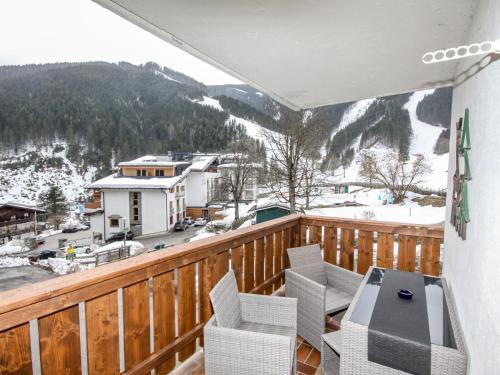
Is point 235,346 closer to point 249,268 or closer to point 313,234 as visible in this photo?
point 249,268

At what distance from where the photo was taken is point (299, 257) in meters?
2.76

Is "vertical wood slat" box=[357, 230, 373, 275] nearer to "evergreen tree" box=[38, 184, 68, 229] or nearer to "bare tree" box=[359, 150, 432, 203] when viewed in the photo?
"bare tree" box=[359, 150, 432, 203]

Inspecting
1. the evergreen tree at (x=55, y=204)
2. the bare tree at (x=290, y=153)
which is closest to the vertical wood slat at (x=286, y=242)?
the bare tree at (x=290, y=153)

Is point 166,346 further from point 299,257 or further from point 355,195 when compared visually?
point 355,195

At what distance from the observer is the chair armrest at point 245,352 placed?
1.46 metres

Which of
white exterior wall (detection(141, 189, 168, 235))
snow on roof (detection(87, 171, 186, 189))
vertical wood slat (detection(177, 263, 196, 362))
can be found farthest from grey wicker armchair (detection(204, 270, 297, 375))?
white exterior wall (detection(141, 189, 168, 235))

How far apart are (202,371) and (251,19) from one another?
7.37ft

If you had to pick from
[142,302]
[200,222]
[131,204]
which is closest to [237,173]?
[200,222]

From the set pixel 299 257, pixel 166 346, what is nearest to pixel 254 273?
pixel 299 257

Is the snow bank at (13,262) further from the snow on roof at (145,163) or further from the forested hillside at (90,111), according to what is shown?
the snow on roof at (145,163)

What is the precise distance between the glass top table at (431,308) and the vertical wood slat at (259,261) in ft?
3.52

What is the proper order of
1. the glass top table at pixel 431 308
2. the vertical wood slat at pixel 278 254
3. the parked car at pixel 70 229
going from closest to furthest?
the glass top table at pixel 431 308 → the vertical wood slat at pixel 278 254 → the parked car at pixel 70 229

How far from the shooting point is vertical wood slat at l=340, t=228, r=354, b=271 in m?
3.15

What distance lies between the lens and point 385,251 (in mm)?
2961
